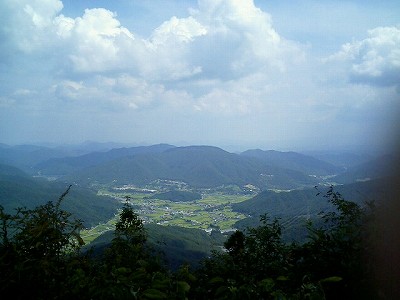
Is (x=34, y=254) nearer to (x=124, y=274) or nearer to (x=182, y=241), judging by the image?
(x=124, y=274)

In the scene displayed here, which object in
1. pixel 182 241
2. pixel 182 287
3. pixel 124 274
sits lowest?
pixel 182 241

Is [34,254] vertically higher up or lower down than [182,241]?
higher up

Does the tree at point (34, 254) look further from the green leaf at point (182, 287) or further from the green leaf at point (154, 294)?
the green leaf at point (182, 287)

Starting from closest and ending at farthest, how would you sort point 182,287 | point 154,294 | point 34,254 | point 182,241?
point 154,294 < point 182,287 < point 34,254 < point 182,241

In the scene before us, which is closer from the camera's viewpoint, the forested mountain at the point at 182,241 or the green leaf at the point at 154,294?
the green leaf at the point at 154,294

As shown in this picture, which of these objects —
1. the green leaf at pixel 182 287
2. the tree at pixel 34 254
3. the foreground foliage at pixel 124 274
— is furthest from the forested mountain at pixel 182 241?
the green leaf at pixel 182 287

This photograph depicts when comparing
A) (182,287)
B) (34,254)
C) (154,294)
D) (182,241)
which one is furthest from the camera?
(182,241)

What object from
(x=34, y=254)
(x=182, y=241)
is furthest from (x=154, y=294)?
(x=182, y=241)

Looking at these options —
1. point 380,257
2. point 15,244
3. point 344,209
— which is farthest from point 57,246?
point 344,209

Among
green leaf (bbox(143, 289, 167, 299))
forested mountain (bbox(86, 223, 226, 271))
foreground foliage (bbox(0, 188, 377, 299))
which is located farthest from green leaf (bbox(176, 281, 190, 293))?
forested mountain (bbox(86, 223, 226, 271))

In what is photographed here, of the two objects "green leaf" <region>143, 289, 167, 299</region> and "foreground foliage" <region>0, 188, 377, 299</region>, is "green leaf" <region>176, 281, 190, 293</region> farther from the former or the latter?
"green leaf" <region>143, 289, 167, 299</region>

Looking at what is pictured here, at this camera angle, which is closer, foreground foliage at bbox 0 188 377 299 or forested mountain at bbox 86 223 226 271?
foreground foliage at bbox 0 188 377 299

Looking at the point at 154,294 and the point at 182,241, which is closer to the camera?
the point at 154,294

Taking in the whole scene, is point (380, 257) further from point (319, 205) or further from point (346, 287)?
point (319, 205)
